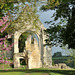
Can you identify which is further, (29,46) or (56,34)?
(29,46)

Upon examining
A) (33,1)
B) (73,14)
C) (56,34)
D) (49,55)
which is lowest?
(49,55)

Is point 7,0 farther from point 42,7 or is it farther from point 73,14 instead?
point 73,14

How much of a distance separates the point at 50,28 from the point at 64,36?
2.04m

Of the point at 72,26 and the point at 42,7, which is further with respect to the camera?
the point at 42,7

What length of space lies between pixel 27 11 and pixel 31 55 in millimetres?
12639

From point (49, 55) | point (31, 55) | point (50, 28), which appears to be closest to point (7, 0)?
point (50, 28)

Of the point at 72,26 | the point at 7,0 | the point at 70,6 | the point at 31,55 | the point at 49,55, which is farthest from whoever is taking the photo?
the point at 49,55

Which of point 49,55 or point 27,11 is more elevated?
point 27,11

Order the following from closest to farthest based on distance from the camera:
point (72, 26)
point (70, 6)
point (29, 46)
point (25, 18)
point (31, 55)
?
point (72, 26) < point (70, 6) < point (25, 18) < point (31, 55) < point (29, 46)

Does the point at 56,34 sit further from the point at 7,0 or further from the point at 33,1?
the point at 7,0

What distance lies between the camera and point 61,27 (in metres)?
17.9

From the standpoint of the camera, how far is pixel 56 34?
17.9 meters

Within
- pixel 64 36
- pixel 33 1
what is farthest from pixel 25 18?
pixel 64 36

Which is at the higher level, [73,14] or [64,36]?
[73,14]
